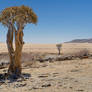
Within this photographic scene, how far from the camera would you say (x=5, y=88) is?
7.51 meters

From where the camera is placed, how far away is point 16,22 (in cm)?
972

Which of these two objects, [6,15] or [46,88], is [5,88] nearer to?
[46,88]

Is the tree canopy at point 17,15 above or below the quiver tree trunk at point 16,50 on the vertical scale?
above

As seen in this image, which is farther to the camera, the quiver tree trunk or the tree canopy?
the quiver tree trunk

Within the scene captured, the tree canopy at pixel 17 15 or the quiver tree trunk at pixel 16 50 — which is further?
the quiver tree trunk at pixel 16 50

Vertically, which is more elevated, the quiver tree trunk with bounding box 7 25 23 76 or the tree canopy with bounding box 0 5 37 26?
the tree canopy with bounding box 0 5 37 26

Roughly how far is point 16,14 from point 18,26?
727mm

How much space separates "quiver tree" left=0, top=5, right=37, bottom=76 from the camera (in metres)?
9.51

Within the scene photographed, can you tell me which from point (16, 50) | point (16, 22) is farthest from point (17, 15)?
point (16, 50)

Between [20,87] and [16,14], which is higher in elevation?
[16,14]

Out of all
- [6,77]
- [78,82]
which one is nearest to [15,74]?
[6,77]

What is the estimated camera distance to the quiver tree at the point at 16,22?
9.51 metres

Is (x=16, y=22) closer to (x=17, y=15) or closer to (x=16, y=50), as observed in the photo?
(x=17, y=15)

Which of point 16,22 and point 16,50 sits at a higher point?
point 16,22
